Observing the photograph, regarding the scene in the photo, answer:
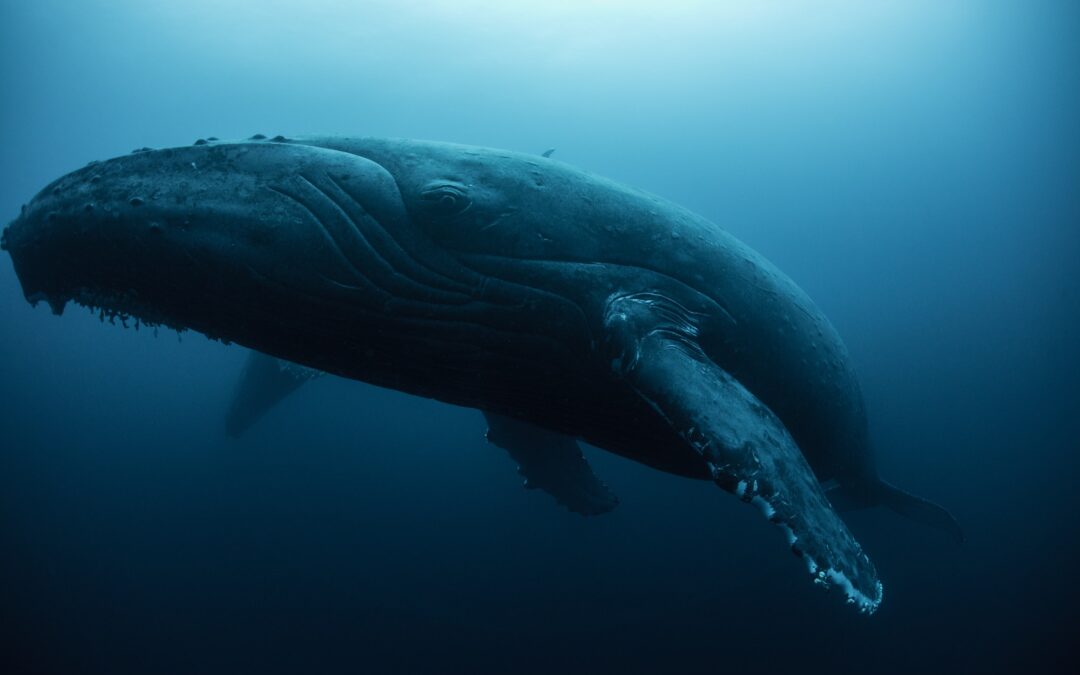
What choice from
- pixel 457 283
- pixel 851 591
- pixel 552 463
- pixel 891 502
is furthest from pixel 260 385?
pixel 851 591

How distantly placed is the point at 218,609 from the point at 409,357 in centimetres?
1391

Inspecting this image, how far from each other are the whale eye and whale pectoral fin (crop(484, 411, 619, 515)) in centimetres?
302

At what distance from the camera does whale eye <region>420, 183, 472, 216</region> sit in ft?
11.2

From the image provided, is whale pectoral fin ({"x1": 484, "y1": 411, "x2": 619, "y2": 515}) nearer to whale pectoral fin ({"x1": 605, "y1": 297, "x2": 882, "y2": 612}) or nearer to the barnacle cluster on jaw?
whale pectoral fin ({"x1": 605, "y1": 297, "x2": 882, "y2": 612})

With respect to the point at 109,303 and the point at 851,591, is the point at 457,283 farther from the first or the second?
the point at 851,591

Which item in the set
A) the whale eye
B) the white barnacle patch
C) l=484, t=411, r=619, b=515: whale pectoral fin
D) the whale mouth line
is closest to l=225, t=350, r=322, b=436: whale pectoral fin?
l=484, t=411, r=619, b=515: whale pectoral fin

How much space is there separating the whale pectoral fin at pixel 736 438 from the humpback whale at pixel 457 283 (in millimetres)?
13

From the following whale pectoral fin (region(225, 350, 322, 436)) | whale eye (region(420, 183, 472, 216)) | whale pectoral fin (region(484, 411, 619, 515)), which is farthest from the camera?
whale pectoral fin (region(225, 350, 322, 436))

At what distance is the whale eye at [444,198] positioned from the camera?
340 cm

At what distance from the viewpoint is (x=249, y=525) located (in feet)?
50.7

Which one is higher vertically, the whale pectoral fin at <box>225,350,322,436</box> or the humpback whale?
the humpback whale

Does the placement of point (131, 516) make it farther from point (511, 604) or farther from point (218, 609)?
point (511, 604)

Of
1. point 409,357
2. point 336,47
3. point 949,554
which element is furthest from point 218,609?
point 336,47

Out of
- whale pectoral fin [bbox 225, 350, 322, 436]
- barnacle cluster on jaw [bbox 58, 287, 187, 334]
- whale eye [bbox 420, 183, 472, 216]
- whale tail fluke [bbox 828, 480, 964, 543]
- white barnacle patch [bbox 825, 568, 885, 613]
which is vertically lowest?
whale pectoral fin [bbox 225, 350, 322, 436]
